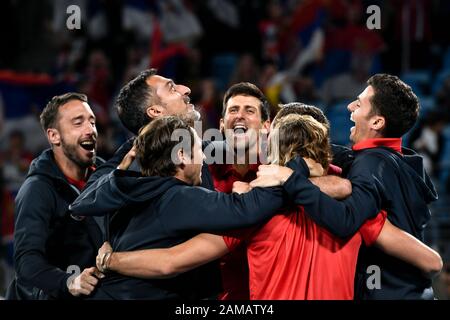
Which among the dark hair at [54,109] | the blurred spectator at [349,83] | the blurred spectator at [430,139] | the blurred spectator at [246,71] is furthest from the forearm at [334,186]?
the blurred spectator at [246,71]

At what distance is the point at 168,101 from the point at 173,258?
1.07m

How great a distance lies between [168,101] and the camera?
371cm

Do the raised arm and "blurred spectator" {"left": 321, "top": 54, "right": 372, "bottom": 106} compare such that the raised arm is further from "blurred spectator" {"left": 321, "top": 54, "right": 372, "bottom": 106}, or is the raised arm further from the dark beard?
"blurred spectator" {"left": 321, "top": 54, "right": 372, "bottom": 106}

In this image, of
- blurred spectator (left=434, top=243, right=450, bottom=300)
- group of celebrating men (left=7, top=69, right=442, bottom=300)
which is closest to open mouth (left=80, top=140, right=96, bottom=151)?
group of celebrating men (left=7, top=69, right=442, bottom=300)

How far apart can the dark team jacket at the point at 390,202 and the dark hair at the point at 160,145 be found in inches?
15.8

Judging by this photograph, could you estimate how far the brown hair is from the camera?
113 inches

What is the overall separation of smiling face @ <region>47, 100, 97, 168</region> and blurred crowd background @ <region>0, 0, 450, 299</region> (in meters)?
3.37

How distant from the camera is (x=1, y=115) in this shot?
25.8 feet

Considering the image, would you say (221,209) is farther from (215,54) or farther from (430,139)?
(215,54)

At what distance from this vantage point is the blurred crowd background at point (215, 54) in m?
7.99

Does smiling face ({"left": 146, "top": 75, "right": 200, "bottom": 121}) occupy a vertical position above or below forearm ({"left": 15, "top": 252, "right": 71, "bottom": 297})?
above

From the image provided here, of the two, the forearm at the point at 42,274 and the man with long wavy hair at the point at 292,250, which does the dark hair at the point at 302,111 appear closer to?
the man with long wavy hair at the point at 292,250
